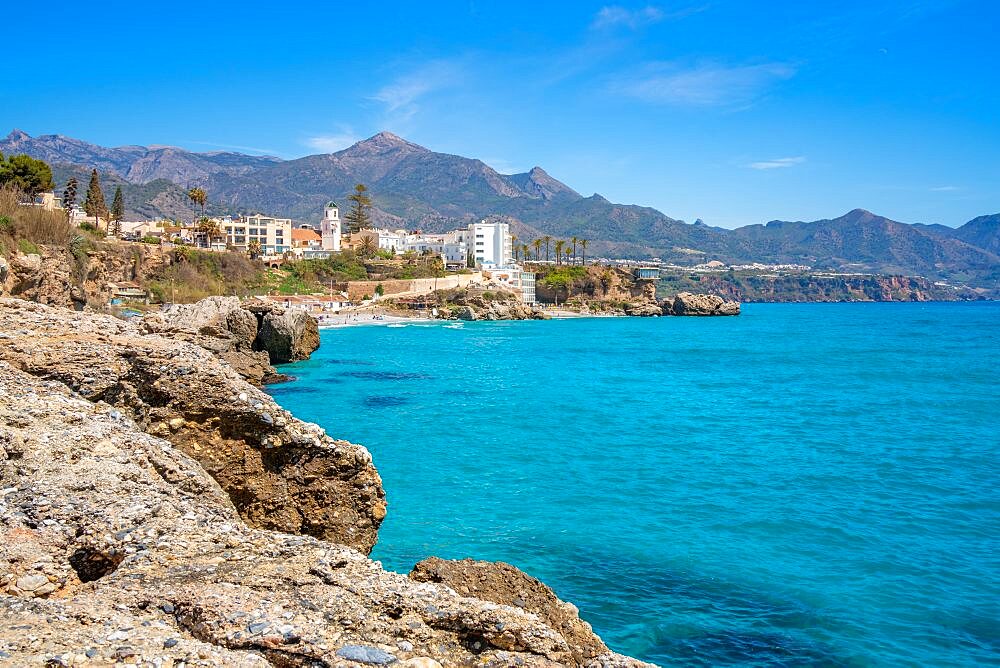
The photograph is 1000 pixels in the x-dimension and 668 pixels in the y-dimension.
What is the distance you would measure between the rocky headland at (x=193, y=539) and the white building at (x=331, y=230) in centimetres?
11447

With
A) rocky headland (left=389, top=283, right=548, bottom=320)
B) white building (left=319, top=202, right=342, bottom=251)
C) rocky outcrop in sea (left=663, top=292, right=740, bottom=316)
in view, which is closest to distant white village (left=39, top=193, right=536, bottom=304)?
white building (left=319, top=202, right=342, bottom=251)

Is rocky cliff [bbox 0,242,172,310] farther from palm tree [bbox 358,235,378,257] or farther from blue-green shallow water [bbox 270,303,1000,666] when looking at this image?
palm tree [bbox 358,235,378,257]

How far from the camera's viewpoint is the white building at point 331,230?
122094 millimetres

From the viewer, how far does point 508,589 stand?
25.6 feet

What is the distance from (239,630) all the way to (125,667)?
0.69 m

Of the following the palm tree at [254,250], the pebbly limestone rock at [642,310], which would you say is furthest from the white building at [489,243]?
the palm tree at [254,250]

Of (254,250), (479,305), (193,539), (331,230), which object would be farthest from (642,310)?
(193,539)

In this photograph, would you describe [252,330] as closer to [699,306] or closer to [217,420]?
[217,420]

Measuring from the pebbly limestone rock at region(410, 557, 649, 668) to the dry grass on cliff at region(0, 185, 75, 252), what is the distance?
102 ft

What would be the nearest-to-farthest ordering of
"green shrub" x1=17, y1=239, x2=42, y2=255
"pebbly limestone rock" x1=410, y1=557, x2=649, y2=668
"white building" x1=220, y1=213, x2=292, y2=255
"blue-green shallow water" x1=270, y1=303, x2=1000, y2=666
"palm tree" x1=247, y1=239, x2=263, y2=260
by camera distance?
Result: 1. "pebbly limestone rock" x1=410, y1=557, x2=649, y2=668
2. "blue-green shallow water" x1=270, y1=303, x2=1000, y2=666
3. "green shrub" x1=17, y1=239, x2=42, y2=255
4. "palm tree" x1=247, y1=239, x2=263, y2=260
5. "white building" x1=220, y1=213, x2=292, y2=255

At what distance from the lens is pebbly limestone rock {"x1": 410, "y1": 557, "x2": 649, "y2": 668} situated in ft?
23.5

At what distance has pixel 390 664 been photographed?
4.23m

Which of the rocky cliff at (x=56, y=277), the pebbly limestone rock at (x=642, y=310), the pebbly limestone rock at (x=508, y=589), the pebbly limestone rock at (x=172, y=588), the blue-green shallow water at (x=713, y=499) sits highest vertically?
the rocky cliff at (x=56, y=277)

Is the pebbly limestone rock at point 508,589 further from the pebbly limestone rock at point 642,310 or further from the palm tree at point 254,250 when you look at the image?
the pebbly limestone rock at point 642,310
